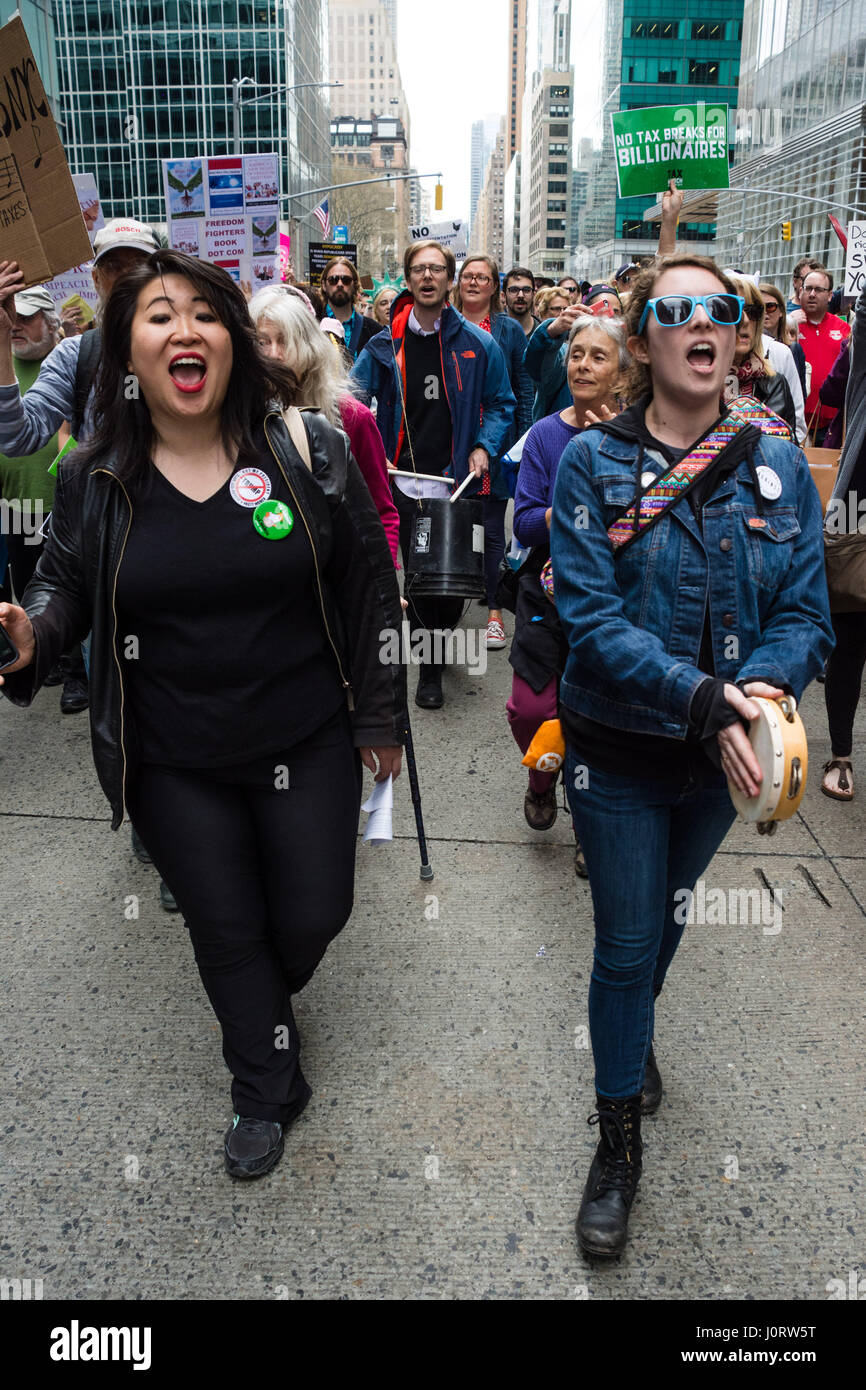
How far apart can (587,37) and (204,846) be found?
124 m

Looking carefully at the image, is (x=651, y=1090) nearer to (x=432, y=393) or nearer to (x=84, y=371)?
(x=84, y=371)

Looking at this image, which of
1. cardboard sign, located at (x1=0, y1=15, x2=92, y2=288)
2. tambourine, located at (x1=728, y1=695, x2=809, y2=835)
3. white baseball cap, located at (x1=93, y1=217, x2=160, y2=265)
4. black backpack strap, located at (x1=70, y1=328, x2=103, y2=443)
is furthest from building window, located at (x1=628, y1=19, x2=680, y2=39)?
tambourine, located at (x1=728, y1=695, x2=809, y2=835)

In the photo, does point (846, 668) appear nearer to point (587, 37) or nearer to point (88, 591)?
point (88, 591)

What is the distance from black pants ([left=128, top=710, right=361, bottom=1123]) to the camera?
2537mm

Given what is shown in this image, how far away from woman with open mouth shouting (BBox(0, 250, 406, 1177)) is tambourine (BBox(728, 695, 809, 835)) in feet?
3.44

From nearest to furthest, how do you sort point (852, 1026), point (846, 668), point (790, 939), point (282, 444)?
point (282, 444)
point (852, 1026)
point (790, 939)
point (846, 668)

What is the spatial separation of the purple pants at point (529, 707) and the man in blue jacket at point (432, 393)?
6.03 feet

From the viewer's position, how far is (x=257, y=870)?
2.65m

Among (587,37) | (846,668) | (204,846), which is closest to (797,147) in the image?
→ (846,668)

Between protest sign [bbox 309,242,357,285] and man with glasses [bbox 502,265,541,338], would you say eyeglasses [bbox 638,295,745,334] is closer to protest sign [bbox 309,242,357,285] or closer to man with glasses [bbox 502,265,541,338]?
man with glasses [bbox 502,265,541,338]

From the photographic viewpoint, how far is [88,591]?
249 centimetres

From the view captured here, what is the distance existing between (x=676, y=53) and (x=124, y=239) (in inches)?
4027

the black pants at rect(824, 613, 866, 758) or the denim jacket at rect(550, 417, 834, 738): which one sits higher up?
the denim jacket at rect(550, 417, 834, 738)
